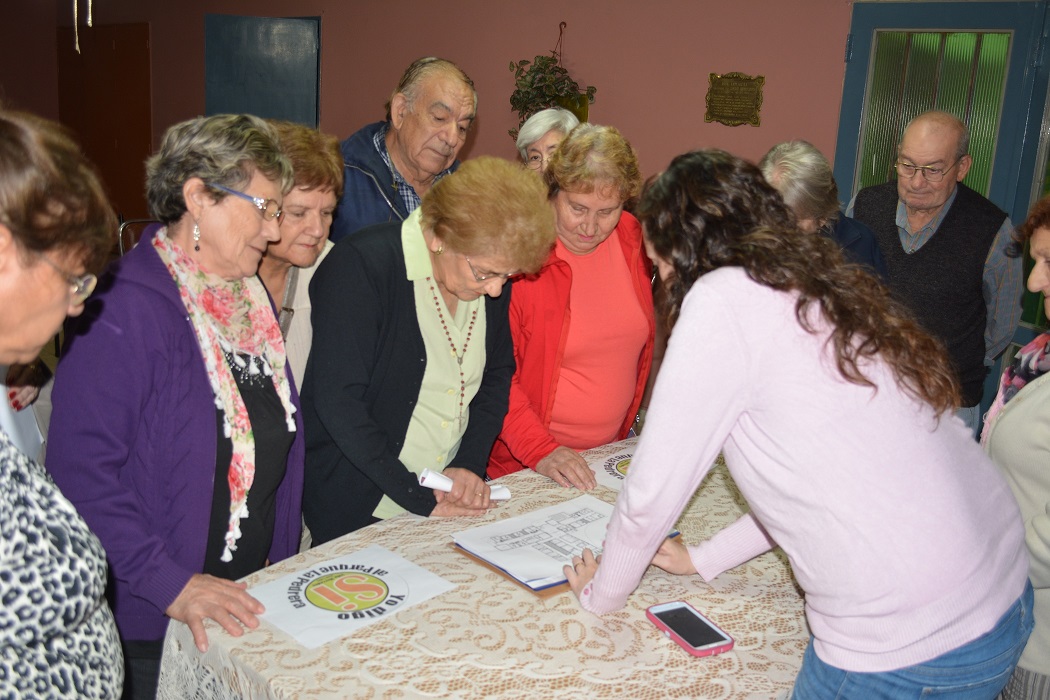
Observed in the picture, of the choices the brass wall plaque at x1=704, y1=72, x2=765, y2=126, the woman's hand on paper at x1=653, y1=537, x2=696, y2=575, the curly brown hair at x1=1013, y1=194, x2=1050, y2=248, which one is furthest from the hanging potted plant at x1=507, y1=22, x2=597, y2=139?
the woman's hand on paper at x1=653, y1=537, x2=696, y2=575

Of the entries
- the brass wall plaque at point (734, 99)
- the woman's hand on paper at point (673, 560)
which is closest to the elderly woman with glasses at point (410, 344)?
the woman's hand on paper at point (673, 560)

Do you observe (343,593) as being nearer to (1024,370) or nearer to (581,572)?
(581,572)

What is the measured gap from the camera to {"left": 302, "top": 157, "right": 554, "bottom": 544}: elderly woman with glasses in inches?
72.5

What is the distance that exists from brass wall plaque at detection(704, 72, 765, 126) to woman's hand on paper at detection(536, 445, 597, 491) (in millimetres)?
3378

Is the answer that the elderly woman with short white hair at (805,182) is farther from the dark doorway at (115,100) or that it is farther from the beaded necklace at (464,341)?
the dark doorway at (115,100)

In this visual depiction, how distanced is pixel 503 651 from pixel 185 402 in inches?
29.8

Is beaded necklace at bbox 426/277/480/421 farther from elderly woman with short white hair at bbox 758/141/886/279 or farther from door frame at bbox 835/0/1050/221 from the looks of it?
door frame at bbox 835/0/1050/221

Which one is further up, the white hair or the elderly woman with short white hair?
the white hair

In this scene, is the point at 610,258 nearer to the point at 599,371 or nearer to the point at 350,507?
the point at 599,371

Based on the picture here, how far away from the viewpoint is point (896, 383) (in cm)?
121

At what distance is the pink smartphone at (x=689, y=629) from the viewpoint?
1425 millimetres

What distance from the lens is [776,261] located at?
4.11 ft

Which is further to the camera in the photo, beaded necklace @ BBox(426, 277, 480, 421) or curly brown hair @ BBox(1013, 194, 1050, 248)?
beaded necklace @ BBox(426, 277, 480, 421)

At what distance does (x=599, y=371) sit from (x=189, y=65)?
655 centimetres
